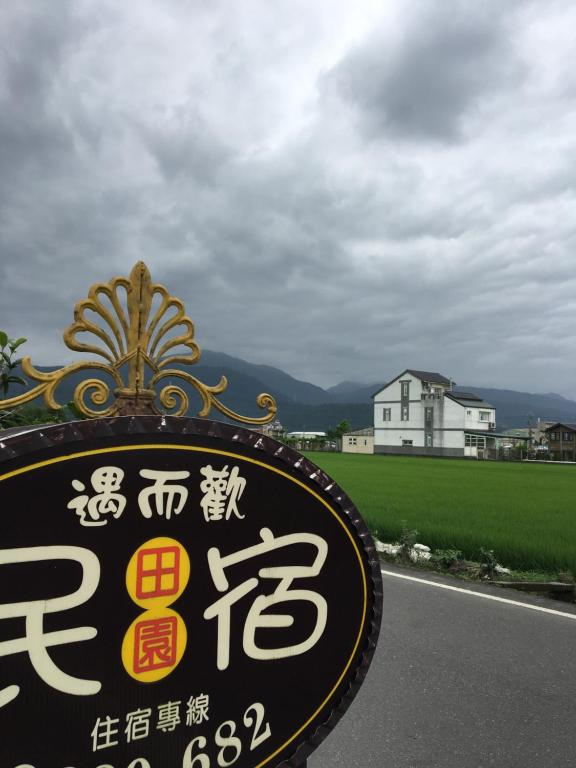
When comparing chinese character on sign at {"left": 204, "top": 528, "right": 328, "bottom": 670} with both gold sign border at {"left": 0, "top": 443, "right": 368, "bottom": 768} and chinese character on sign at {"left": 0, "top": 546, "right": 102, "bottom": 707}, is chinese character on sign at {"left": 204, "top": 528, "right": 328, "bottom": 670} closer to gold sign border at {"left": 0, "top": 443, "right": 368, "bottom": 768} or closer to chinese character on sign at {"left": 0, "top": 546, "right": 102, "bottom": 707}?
gold sign border at {"left": 0, "top": 443, "right": 368, "bottom": 768}

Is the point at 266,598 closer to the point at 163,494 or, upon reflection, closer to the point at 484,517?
the point at 163,494

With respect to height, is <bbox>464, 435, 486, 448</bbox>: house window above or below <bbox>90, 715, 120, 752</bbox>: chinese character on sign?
above

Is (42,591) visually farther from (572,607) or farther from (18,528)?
(572,607)

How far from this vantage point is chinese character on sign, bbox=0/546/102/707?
103 cm

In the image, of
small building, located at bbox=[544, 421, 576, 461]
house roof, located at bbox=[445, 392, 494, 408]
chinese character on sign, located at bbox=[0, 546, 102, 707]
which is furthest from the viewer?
house roof, located at bbox=[445, 392, 494, 408]

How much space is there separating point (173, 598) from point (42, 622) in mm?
279

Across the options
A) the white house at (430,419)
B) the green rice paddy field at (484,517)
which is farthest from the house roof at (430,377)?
the green rice paddy field at (484,517)

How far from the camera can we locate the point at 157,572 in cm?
119

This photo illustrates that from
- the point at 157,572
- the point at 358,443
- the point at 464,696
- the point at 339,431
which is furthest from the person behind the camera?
the point at 339,431

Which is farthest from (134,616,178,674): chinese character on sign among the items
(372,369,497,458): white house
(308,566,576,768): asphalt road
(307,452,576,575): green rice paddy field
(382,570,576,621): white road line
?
(372,369,497,458): white house

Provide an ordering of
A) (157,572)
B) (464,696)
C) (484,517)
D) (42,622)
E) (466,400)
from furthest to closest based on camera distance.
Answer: (466,400) → (484,517) → (464,696) → (157,572) → (42,622)

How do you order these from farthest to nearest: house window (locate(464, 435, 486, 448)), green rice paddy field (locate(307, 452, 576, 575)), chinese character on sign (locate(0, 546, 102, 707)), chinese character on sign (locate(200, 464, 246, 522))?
house window (locate(464, 435, 486, 448))
green rice paddy field (locate(307, 452, 576, 575))
chinese character on sign (locate(200, 464, 246, 522))
chinese character on sign (locate(0, 546, 102, 707))

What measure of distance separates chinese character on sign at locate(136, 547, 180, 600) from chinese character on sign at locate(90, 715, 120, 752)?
0.27m

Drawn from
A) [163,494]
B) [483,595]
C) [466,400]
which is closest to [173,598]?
[163,494]
